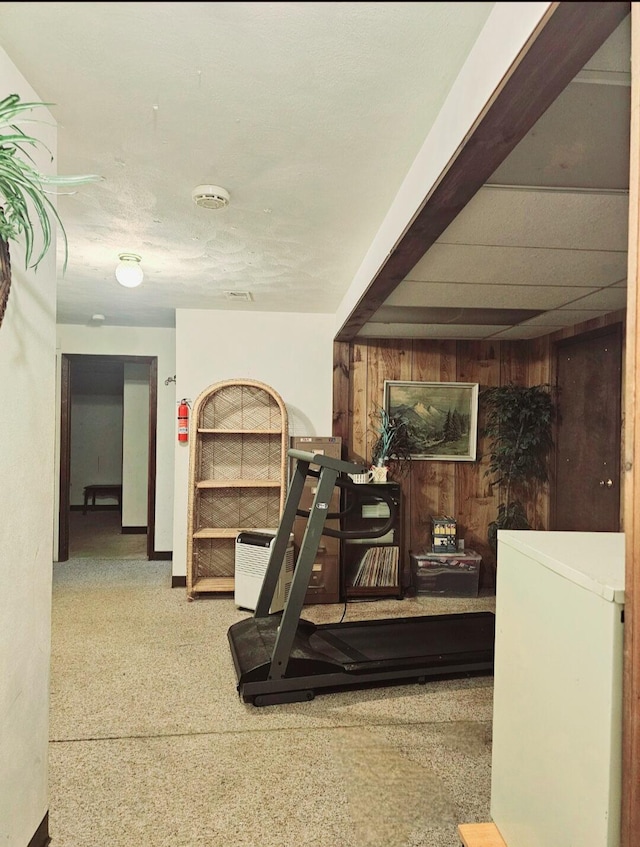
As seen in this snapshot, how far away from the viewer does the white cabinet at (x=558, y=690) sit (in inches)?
37.9

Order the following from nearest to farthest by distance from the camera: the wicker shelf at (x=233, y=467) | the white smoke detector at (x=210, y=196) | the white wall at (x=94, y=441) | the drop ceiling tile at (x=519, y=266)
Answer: the white smoke detector at (x=210, y=196)
the drop ceiling tile at (x=519, y=266)
the wicker shelf at (x=233, y=467)
the white wall at (x=94, y=441)

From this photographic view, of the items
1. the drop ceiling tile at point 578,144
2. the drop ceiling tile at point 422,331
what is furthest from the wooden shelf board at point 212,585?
the drop ceiling tile at point 578,144

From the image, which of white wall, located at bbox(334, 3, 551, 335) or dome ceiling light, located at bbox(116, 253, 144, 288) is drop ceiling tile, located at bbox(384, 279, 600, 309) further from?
dome ceiling light, located at bbox(116, 253, 144, 288)

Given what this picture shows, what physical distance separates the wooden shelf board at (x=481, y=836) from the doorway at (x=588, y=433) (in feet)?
7.60

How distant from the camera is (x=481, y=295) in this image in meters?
Answer: 3.08

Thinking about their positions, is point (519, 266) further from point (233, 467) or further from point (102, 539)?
point (102, 539)

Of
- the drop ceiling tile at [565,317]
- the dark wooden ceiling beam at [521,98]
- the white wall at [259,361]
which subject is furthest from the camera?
the white wall at [259,361]

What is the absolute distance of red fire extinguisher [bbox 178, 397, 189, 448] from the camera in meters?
4.54

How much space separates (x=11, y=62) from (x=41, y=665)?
5.41 ft

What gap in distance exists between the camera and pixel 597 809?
38.7 inches

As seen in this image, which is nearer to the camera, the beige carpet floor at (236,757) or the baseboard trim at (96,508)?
the beige carpet floor at (236,757)

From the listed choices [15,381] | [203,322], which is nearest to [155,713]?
[15,381]

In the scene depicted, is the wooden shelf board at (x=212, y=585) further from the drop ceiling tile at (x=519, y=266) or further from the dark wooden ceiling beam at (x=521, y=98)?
the dark wooden ceiling beam at (x=521, y=98)

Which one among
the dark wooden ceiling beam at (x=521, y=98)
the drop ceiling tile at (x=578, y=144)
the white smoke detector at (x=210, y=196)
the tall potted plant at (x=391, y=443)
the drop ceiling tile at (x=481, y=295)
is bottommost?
the tall potted plant at (x=391, y=443)
